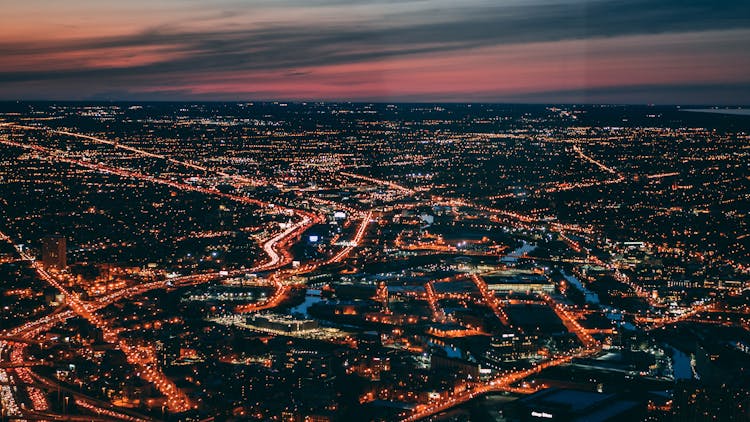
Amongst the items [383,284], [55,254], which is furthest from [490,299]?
[55,254]

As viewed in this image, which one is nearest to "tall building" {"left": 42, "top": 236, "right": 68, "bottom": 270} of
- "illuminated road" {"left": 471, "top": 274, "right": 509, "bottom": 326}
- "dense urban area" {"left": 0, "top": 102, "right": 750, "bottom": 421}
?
"dense urban area" {"left": 0, "top": 102, "right": 750, "bottom": 421}

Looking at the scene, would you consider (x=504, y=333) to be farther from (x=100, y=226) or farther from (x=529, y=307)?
(x=100, y=226)

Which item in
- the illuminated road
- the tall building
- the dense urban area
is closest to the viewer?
the dense urban area

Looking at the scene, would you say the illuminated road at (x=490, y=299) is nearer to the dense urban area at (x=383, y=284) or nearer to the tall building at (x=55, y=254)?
the dense urban area at (x=383, y=284)

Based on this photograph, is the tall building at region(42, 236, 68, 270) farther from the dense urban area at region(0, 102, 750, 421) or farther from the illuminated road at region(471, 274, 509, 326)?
the illuminated road at region(471, 274, 509, 326)

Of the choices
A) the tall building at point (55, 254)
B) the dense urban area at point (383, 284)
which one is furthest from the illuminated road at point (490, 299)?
the tall building at point (55, 254)

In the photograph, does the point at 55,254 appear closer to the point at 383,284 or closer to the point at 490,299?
the point at 383,284

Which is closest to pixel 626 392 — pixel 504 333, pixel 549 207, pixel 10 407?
pixel 504 333
